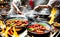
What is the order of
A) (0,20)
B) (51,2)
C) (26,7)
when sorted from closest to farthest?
(51,2) → (26,7) → (0,20)

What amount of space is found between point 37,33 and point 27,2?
431 millimetres

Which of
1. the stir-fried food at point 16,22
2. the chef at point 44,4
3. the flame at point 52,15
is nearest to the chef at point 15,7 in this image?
the stir-fried food at point 16,22

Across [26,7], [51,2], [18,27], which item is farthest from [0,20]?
[51,2]

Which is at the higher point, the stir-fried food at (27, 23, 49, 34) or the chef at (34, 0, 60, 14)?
the chef at (34, 0, 60, 14)

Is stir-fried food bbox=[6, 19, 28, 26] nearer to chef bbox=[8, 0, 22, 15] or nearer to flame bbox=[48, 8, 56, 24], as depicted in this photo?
chef bbox=[8, 0, 22, 15]

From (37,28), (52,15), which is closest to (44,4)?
(52,15)

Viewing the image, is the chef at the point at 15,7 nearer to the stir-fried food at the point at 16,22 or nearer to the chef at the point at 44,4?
the stir-fried food at the point at 16,22

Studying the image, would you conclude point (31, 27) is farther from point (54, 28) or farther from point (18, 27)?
point (54, 28)

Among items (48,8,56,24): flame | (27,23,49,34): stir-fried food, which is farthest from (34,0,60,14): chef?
(27,23,49,34): stir-fried food

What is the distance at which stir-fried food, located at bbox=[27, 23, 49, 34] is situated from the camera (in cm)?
175

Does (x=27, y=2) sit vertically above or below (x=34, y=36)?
above

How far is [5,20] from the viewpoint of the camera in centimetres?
196

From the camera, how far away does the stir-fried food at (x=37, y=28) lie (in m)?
1.75

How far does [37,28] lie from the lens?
5.89 feet
